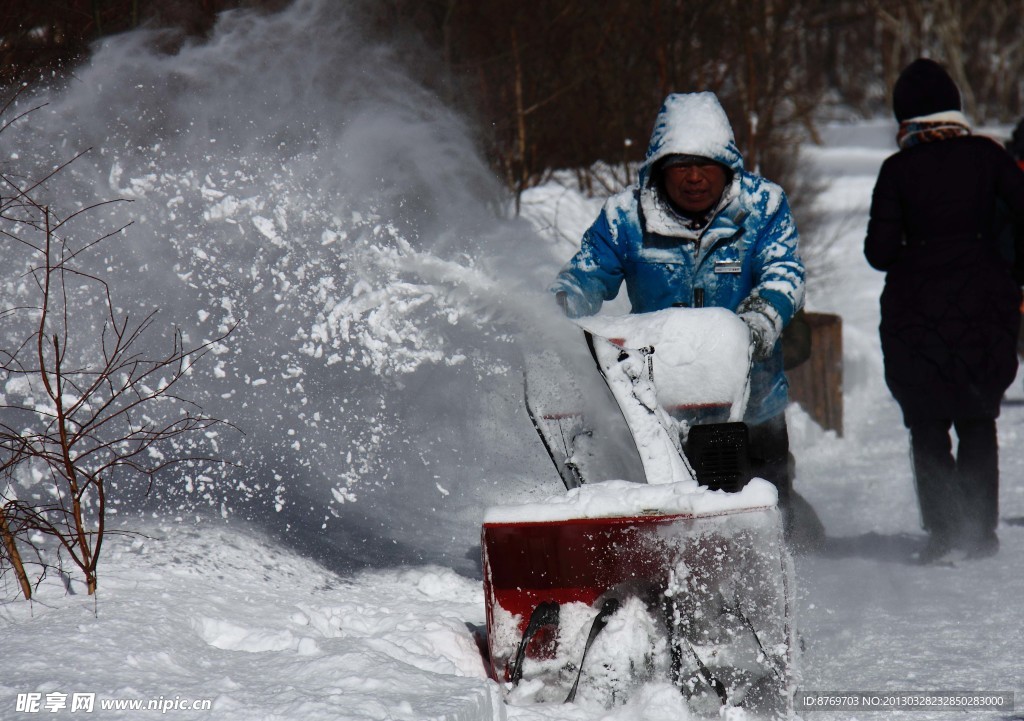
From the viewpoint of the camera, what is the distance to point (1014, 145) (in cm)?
941

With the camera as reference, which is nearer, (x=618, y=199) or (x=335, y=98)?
(x=618, y=199)

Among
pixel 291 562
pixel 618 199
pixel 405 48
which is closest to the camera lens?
pixel 618 199

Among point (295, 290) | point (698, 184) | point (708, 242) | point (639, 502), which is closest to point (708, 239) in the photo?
point (708, 242)

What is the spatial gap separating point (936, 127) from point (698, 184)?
1.59 metres

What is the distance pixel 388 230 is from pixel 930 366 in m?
2.99

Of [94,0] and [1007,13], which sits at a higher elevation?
[1007,13]

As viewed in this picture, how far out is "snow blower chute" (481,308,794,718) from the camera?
3.14 m

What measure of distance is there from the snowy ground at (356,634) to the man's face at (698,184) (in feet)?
4.91

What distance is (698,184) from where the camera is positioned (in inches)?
160

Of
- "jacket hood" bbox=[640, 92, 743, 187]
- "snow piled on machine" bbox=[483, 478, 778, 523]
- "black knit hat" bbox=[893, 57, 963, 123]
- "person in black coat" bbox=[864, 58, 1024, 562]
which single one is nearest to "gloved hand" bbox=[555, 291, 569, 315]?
"jacket hood" bbox=[640, 92, 743, 187]

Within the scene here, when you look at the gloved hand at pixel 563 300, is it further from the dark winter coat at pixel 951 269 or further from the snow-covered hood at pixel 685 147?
the dark winter coat at pixel 951 269

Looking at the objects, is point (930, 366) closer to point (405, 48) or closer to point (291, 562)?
point (291, 562)

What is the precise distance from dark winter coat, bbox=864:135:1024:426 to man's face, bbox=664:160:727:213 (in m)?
1.30

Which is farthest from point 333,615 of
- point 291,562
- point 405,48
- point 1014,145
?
point 1014,145
